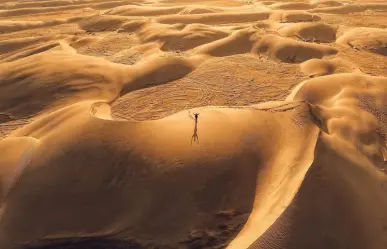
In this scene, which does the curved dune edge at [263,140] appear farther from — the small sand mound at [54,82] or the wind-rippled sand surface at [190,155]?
the small sand mound at [54,82]

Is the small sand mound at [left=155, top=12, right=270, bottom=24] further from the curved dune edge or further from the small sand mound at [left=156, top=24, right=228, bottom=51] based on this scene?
the curved dune edge

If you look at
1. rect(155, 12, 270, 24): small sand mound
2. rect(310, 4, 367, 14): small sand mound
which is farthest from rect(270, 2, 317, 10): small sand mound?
rect(155, 12, 270, 24): small sand mound

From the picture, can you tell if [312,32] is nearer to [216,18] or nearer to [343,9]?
[216,18]

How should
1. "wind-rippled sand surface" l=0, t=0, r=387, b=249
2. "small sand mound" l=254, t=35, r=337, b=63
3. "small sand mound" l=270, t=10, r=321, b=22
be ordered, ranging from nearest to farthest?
"wind-rippled sand surface" l=0, t=0, r=387, b=249, "small sand mound" l=254, t=35, r=337, b=63, "small sand mound" l=270, t=10, r=321, b=22

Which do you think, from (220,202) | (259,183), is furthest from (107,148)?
(259,183)

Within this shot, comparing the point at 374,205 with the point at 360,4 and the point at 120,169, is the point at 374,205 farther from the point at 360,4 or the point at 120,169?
the point at 360,4

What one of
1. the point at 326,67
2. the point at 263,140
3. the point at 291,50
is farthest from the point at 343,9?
the point at 263,140
